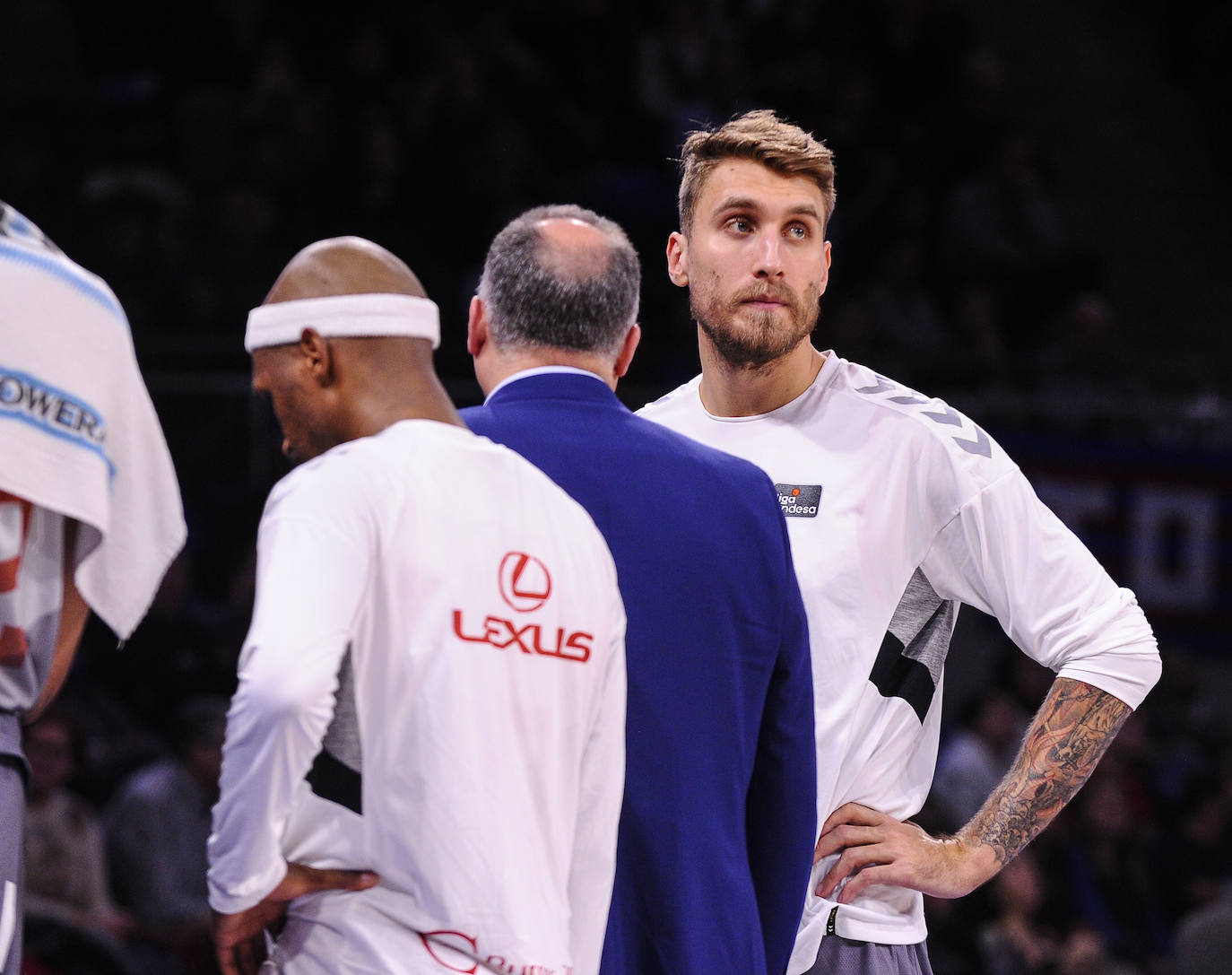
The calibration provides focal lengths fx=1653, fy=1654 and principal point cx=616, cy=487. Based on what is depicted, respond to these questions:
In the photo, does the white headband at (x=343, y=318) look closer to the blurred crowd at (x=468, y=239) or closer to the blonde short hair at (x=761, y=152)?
the blonde short hair at (x=761, y=152)

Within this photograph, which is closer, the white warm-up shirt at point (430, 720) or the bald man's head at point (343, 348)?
the white warm-up shirt at point (430, 720)

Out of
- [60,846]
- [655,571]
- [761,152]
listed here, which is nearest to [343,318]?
[655,571]

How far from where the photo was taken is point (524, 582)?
2355 mm

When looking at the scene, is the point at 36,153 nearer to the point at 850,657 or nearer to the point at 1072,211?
the point at 850,657

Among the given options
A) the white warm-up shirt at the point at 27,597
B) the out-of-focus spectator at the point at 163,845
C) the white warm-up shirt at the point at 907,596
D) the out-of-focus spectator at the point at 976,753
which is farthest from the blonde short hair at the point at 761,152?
the out-of-focus spectator at the point at 976,753

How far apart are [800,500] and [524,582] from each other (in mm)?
1037

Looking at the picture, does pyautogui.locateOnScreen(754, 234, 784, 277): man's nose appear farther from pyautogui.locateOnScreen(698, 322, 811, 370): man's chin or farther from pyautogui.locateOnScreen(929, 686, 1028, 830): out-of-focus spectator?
pyautogui.locateOnScreen(929, 686, 1028, 830): out-of-focus spectator

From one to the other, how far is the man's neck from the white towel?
1.31 metres

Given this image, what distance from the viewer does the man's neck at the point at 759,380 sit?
3371mm

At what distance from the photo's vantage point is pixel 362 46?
9219 mm

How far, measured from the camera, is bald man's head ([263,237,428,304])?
2.44 metres

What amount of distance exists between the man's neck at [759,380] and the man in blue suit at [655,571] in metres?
0.59

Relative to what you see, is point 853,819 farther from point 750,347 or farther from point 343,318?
point 343,318

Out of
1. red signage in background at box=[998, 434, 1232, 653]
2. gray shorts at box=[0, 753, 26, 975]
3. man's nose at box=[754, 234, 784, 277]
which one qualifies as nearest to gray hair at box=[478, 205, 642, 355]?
man's nose at box=[754, 234, 784, 277]
